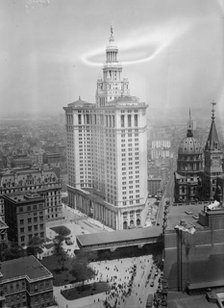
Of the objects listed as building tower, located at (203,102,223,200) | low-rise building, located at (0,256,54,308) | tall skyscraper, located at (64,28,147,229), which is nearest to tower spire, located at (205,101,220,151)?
building tower, located at (203,102,223,200)

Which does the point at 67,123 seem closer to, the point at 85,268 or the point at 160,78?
the point at 160,78

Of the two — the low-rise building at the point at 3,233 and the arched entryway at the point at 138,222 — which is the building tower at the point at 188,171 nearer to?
the arched entryway at the point at 138,222

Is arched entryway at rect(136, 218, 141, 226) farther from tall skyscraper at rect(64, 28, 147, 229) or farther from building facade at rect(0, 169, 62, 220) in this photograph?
building facade at rect(0, 169, 62, 220)

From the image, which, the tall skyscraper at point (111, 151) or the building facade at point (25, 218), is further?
the tall skyscraper at point (111, 151)

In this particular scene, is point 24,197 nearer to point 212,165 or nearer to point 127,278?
point 127,278

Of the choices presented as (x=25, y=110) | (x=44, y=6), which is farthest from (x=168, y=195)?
(x=44, y=6)

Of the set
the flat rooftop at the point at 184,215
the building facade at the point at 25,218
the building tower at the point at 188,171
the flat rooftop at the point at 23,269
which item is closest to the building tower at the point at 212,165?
the building tower at the point at 188,171
